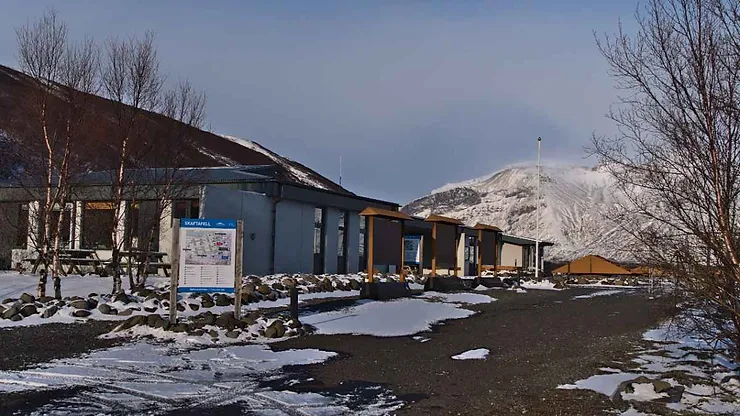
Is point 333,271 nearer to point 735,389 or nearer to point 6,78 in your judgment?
point 735,389

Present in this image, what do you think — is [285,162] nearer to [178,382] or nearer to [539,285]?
[539,285]

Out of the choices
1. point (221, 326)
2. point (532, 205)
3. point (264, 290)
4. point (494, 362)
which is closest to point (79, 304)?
point (221, 326)

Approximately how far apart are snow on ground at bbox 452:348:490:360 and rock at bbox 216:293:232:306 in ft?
22.9

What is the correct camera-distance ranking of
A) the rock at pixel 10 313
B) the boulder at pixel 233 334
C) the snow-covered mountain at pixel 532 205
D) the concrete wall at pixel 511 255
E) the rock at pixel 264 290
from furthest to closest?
the snow-covered mountain at pixel 532 205 < the concrete wall at pixel 511 255 < the rock at pixel 264 290 < the rock at pixel 10 313 < the boulder at pixel 233 334

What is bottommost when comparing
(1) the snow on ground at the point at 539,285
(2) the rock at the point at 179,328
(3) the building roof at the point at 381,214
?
(2) the rock at the point at 179,328

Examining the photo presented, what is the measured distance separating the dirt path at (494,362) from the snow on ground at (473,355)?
0.62ft

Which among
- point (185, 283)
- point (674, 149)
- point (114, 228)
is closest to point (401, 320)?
point (185, 283)

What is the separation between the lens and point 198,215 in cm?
2775

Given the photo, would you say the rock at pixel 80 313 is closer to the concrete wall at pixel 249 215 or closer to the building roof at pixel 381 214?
the building roof at pixel 381 214

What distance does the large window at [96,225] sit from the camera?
26.7 metres

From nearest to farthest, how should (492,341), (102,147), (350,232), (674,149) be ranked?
(674,149) < (492,341) < (102,147) < (350,232)

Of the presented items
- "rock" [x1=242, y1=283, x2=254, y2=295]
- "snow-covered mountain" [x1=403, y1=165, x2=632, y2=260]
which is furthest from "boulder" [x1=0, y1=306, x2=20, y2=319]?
"snow-covered mountain" [x1=403, y1=165, x2=632, y2=260]

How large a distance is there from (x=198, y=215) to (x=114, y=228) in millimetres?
9128

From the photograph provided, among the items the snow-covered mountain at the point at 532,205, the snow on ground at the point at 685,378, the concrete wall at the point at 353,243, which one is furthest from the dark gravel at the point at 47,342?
the snow-covered mountain at the point at 532,205
